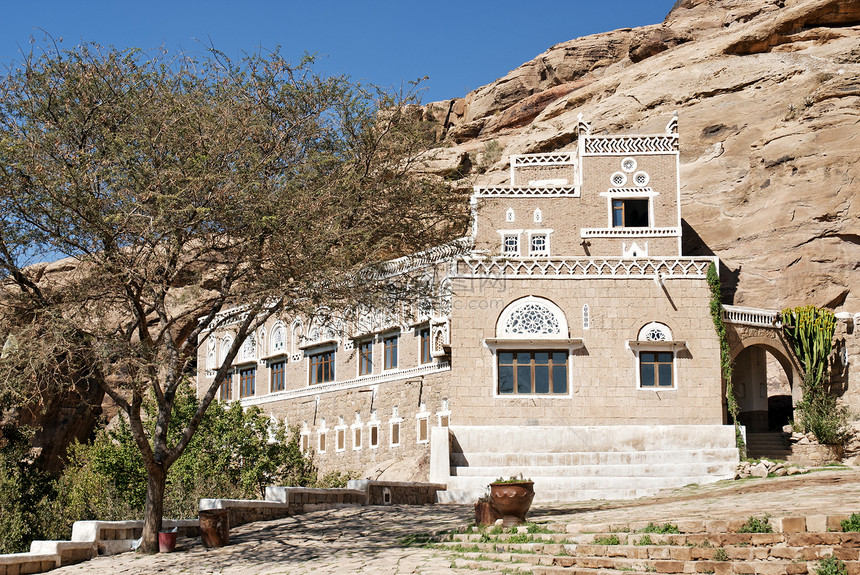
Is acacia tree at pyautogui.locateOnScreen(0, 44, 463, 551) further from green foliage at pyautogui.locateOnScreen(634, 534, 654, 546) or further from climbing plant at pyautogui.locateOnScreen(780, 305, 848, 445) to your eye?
climbing plant at pyautogui.locateOnScreen(780, 305, 848, 445)

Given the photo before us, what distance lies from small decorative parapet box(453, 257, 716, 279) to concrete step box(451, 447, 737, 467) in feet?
15.9

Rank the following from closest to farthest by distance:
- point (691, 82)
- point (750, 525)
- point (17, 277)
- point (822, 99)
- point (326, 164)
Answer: point (750, 525)
point (17, 277)
point (326, 164)
point (822, 99)
point (691, 82)

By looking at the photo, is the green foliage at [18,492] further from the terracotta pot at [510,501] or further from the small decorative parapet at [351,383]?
the small decorative parapet at [351,383]

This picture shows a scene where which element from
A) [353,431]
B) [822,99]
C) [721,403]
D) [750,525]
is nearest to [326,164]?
[750,525]

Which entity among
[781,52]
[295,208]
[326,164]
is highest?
[781,52]

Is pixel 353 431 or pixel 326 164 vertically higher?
pixel 326 164

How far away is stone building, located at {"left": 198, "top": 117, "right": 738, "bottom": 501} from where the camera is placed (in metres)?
23.6

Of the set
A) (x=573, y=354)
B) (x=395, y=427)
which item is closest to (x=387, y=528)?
(x=573, y=354)

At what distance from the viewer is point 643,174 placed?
3294cm

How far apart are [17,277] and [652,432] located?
15386mm

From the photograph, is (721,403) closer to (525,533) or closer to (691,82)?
(525,533)

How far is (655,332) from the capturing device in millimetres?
25703

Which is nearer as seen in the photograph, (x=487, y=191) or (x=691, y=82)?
(x=487, y=191)

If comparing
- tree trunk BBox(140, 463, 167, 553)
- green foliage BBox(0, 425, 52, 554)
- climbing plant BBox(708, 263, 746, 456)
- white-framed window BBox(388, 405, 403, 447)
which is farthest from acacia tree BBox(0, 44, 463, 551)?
white-framed window BBox(388, 405, 403, 447)
